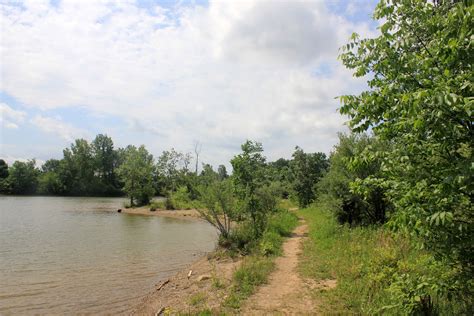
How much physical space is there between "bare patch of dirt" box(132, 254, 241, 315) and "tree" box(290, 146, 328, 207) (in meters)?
30.9

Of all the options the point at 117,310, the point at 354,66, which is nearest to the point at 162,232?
the point at 117,310

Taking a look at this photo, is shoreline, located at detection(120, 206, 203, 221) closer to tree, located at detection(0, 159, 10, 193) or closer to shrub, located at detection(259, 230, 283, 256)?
shrub, located at detection(259, 230, 283, 256)

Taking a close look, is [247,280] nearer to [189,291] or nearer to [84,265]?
[189,291]

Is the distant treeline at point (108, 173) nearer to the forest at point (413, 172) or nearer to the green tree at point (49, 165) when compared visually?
the green tree at point (49, 165)

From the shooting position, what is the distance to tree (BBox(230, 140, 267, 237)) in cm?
1714

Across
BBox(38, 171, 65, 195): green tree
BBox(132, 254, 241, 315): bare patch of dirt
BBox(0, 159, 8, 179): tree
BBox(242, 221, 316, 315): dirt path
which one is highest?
BBox(0, 159, 8, 179): tree

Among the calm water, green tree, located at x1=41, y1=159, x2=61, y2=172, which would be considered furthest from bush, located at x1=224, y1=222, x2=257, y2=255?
green tree, located at x1=41, y1=159, x2=61, y2=172

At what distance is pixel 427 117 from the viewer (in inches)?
129

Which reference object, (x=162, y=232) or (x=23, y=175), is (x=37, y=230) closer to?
(x=162, y=232)

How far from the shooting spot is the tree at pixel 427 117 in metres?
3.25

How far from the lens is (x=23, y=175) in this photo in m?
85.6

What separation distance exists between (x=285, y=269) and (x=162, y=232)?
53.5 feet

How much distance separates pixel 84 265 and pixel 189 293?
6.91 m

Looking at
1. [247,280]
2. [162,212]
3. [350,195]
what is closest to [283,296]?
[247,280]
